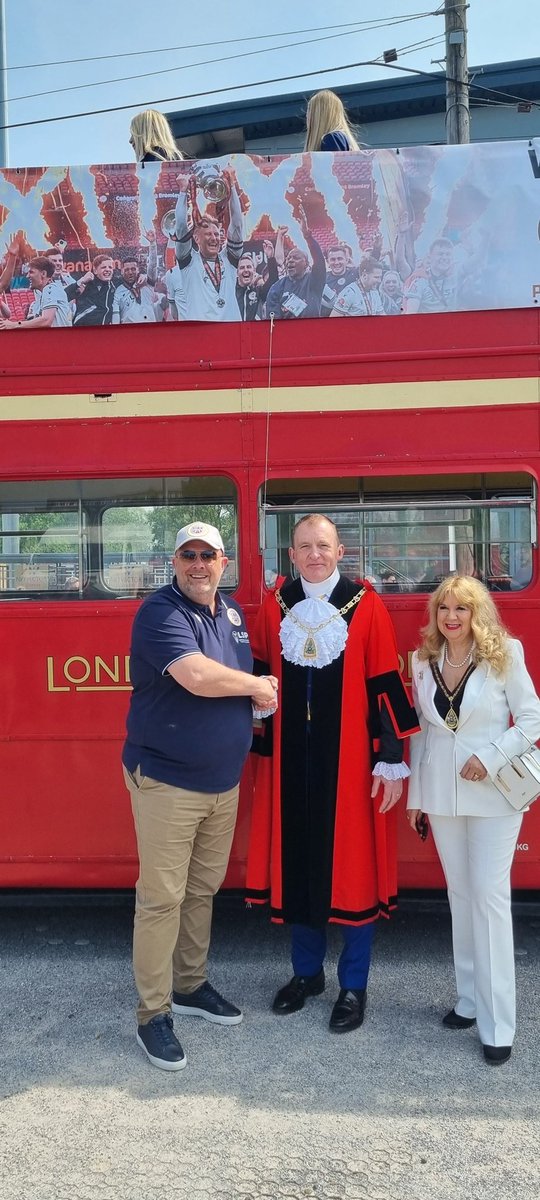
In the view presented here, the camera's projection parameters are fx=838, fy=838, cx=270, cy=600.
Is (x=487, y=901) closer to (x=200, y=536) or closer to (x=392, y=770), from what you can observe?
(x=392, y=770)

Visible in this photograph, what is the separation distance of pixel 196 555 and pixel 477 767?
118 cm

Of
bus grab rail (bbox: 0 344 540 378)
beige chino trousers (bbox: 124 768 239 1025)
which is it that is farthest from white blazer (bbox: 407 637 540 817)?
bus grab rail (bbox: 0 344 540 378)

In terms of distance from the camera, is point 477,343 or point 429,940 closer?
point 477,343

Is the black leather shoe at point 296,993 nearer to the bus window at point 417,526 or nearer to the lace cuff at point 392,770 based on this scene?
the lace cuff at point 392,770

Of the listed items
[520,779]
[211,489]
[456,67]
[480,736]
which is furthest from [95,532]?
[456,67]

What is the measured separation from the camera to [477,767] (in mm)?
2814

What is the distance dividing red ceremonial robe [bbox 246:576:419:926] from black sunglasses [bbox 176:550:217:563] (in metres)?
0.43

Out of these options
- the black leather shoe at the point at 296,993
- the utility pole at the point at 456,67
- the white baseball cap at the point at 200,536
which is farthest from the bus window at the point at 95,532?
the utility pole at the point at 456,67

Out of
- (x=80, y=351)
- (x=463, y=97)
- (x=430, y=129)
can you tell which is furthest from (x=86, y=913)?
(x=430, y=129)

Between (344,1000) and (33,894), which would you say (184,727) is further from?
(33,894)

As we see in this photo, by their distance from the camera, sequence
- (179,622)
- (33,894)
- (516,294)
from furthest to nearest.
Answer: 1. (33,894)
2. (516,294)
3. (179,622)

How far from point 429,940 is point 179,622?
209cm

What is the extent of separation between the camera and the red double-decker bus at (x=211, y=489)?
3.35 meters

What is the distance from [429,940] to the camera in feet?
12.6
